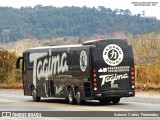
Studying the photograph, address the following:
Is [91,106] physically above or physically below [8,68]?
below

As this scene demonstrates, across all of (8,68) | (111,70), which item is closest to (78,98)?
(111,70)

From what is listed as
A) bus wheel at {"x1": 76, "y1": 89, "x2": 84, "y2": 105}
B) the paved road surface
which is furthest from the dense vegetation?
bus wheel at {"x1": 76, "y1": 89, "x2": 84, "y2": 105}

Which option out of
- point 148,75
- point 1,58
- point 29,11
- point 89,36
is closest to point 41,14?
point 29,11

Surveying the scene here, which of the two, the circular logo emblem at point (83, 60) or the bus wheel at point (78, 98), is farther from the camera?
the bus wheel at point (78, 98)

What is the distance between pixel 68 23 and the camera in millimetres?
165750

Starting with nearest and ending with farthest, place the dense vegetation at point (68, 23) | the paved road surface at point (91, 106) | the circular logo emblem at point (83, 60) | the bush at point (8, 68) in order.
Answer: the paved road surface at point (91, 106) → the circular logo emblem at point (83, 60) → the bush at point (8, 68) → the dense vegetation at point (68, 23)

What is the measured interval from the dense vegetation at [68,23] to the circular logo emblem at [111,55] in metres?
130

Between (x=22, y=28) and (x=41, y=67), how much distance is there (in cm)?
13478

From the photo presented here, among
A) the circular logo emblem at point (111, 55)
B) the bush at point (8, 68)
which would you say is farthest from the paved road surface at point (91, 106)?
the bush at point (8, 68)

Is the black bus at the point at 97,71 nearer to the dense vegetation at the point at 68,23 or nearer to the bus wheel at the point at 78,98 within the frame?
the bus wheel at the point at 78,98

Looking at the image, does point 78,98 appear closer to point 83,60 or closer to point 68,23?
point 83,60

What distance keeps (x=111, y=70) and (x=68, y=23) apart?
141m

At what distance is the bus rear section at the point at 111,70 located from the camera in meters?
25.3

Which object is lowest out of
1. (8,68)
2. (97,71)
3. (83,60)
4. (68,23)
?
(97,71)
